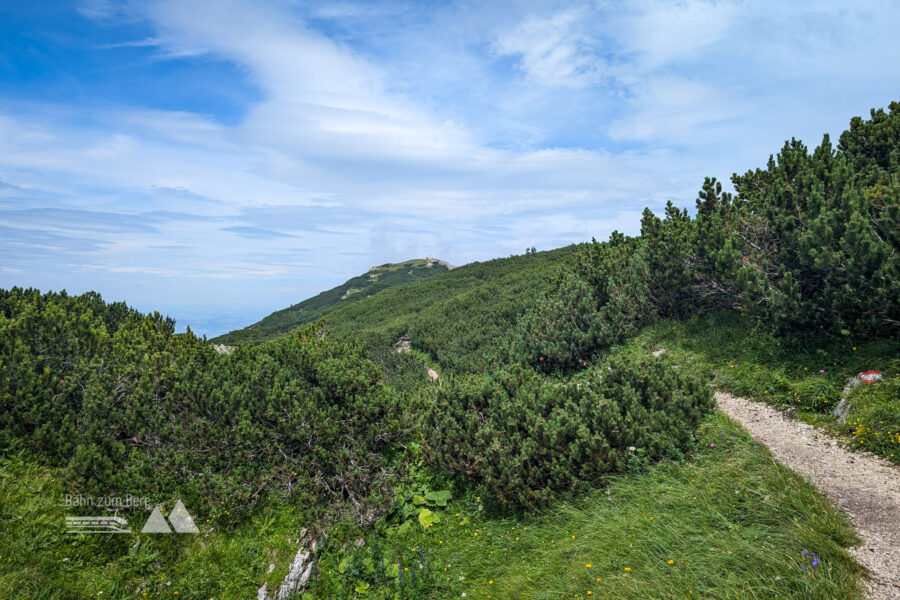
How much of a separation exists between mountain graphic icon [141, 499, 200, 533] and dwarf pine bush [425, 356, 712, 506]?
3.30m

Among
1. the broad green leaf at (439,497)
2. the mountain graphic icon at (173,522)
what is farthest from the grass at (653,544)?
the mountain graphic icon at (173,522)

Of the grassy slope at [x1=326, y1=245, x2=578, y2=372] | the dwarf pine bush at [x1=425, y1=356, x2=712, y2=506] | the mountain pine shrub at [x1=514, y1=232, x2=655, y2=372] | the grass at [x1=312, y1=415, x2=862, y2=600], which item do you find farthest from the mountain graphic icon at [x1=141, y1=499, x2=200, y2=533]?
the grassy slope at [x1=326, y1=245, x2=578, y2=372]

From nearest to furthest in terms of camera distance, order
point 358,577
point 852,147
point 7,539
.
→ point 7,539 < point 358,577 < point 852,147

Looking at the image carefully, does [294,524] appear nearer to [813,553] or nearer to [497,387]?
[497,387]

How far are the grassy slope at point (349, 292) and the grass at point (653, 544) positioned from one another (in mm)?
38164

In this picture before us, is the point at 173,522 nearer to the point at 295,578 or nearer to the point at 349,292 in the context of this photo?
the point at 295,578

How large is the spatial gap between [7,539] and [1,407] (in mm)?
2358

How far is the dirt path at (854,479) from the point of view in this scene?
12.2ft

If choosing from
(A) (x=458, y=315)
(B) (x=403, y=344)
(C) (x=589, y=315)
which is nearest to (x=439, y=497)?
(C) (x=589, y=315)

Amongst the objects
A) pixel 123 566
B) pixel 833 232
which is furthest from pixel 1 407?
pixel 833 232

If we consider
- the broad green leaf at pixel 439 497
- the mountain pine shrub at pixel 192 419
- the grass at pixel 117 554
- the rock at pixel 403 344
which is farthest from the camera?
the rock at pixel 403 344

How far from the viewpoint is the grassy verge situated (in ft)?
19.4

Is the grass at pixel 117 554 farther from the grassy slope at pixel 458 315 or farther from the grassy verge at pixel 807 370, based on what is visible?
the grassy slope at pixel 458 315

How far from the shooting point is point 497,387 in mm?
7793
